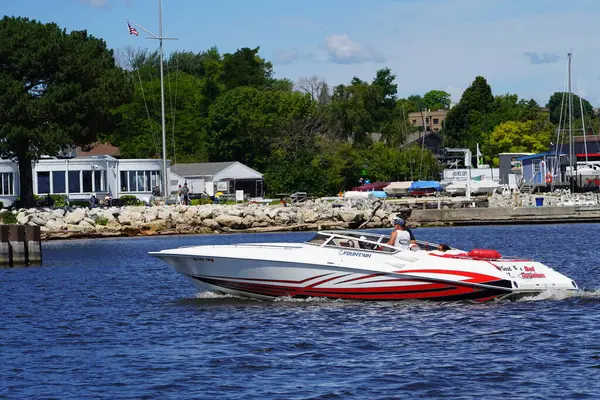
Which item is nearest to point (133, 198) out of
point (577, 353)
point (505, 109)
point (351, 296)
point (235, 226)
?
point (235, 226)

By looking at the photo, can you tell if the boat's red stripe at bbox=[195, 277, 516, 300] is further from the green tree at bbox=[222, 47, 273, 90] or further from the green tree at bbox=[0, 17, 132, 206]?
the green tree at bbox=[222, 47, 273, 90]

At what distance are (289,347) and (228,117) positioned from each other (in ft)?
278

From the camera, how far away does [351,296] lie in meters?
24.4

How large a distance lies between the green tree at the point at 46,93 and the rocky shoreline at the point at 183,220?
5804mm

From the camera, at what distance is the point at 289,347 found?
20.0 m

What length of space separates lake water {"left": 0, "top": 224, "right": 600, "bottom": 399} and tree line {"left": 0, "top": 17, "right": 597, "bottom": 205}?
3689 centimetres

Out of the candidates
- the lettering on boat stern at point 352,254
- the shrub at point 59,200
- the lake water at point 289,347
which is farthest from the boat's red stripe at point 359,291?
the shrub at point 59,200

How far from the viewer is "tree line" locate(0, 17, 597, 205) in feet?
215

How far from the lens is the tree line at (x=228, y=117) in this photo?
65.6m

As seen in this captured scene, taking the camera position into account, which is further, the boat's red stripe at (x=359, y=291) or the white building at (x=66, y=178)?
the white building at (x=66, y=178)

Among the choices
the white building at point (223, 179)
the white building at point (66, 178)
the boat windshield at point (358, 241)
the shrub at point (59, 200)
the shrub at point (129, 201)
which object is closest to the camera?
the boat windshield at point (358, 241)

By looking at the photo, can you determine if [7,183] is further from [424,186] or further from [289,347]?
[289,347]

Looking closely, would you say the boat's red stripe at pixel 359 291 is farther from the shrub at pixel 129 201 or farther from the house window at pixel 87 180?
the house window at pixel 87 180

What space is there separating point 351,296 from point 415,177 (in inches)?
3169
